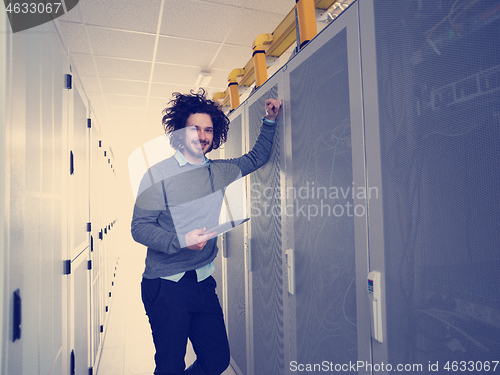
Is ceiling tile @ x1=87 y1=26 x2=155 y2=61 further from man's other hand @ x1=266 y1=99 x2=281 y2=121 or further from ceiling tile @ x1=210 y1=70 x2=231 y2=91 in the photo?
man's other hand @ x1=266 y1=99 x2=281 y2=121

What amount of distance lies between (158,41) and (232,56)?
83 cm

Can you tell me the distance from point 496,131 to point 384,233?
0.31 m

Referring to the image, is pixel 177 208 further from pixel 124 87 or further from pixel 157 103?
pixel 157 103

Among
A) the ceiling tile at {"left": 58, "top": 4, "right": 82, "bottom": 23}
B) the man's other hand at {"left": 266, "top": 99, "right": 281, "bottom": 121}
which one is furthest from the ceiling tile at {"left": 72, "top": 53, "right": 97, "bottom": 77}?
the man's other hand at {"left": 266, "top": 99, "right": 281, "bottom": 121}

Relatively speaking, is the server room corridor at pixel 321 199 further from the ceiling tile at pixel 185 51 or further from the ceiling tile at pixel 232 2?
the ceiling tile at pixel 185 51

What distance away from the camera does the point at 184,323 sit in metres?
1.29

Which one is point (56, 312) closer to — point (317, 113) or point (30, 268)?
point (30, 268)

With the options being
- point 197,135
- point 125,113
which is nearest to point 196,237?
point 197,135

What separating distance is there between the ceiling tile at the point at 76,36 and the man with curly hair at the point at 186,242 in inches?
A: 85.9

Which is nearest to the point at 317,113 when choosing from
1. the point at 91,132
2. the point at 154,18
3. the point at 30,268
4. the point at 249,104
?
the point at 249,104

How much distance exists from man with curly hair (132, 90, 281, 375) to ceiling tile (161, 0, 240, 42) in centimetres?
158

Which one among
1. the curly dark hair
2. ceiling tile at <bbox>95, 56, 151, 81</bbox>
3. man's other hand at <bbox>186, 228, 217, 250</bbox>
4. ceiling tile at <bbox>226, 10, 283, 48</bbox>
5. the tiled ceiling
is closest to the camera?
man's other hand at <bbox>186, 228, 217, 250</bbox>

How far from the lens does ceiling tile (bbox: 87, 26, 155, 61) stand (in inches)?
114

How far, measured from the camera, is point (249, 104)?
1702 mm
